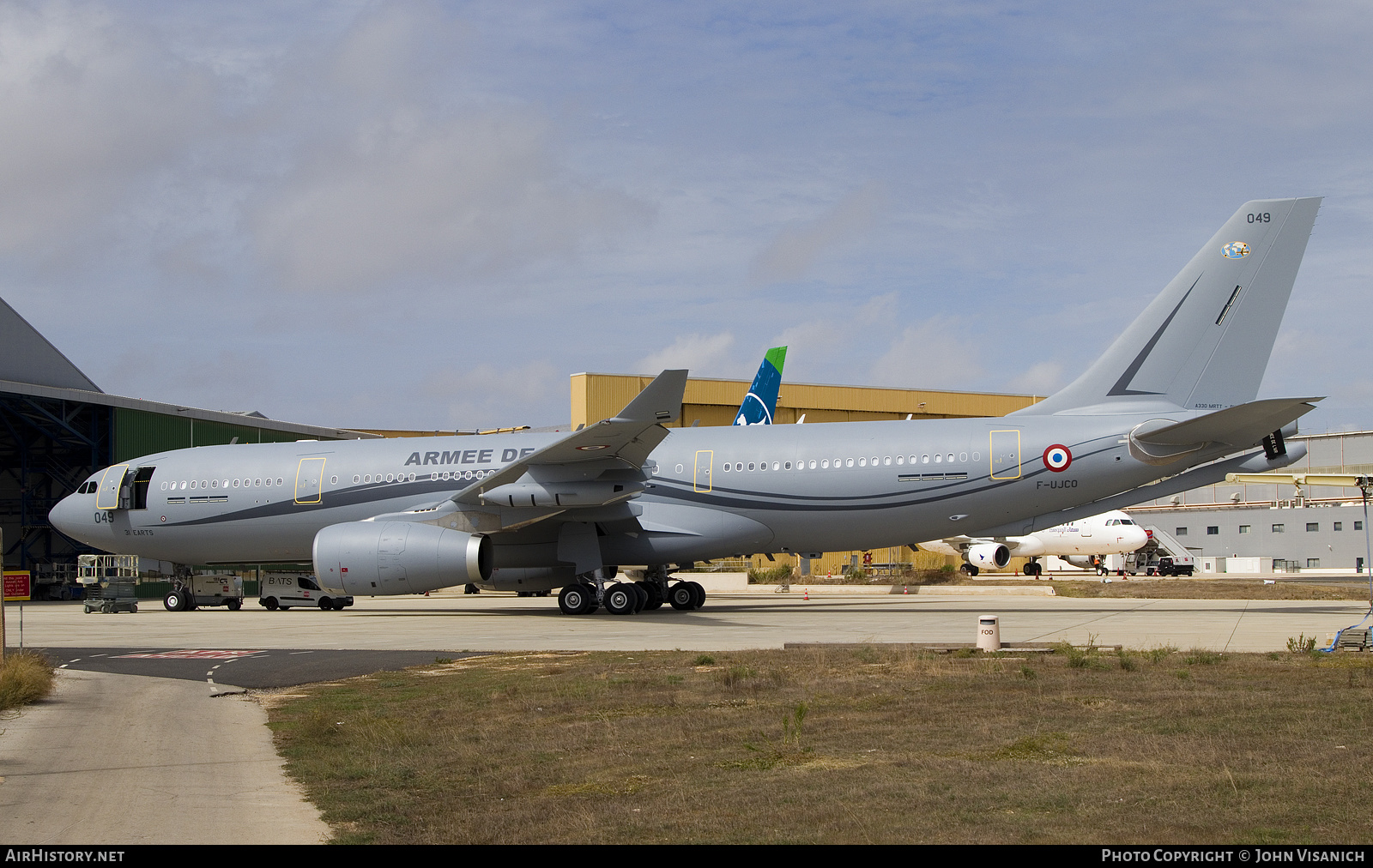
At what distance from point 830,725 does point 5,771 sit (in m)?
5.35

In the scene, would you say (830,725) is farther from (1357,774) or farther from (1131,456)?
(1131,456)

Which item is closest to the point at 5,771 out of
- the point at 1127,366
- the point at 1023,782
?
the point at 1023,782

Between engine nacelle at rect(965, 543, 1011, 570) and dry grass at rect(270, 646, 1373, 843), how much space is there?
28992 millimetres

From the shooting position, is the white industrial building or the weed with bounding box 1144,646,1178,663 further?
the white industrial building

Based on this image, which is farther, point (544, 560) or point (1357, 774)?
point (544, 560)

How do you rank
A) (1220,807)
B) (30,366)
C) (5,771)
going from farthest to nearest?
(30,366) → (5,771) → (1220,807)

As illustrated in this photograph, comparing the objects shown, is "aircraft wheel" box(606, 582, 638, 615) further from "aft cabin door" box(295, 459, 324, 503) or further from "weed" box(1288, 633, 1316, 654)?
"weed" box(1288, 633, 1316, 654)

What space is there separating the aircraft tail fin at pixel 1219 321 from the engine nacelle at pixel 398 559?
1232 cm

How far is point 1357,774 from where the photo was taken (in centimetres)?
602

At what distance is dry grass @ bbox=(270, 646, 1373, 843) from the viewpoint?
527 cm

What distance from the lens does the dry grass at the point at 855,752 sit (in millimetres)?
5266

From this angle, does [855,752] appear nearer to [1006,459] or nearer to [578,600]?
[1006,459]

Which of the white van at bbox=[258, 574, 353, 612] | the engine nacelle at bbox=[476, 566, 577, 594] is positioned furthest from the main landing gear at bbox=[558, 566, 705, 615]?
the white van at bbox=[258, 574, 353, 612]

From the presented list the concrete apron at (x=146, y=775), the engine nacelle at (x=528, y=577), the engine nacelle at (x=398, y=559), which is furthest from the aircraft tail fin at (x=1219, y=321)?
the concrete apron at (x=146, y=775)
